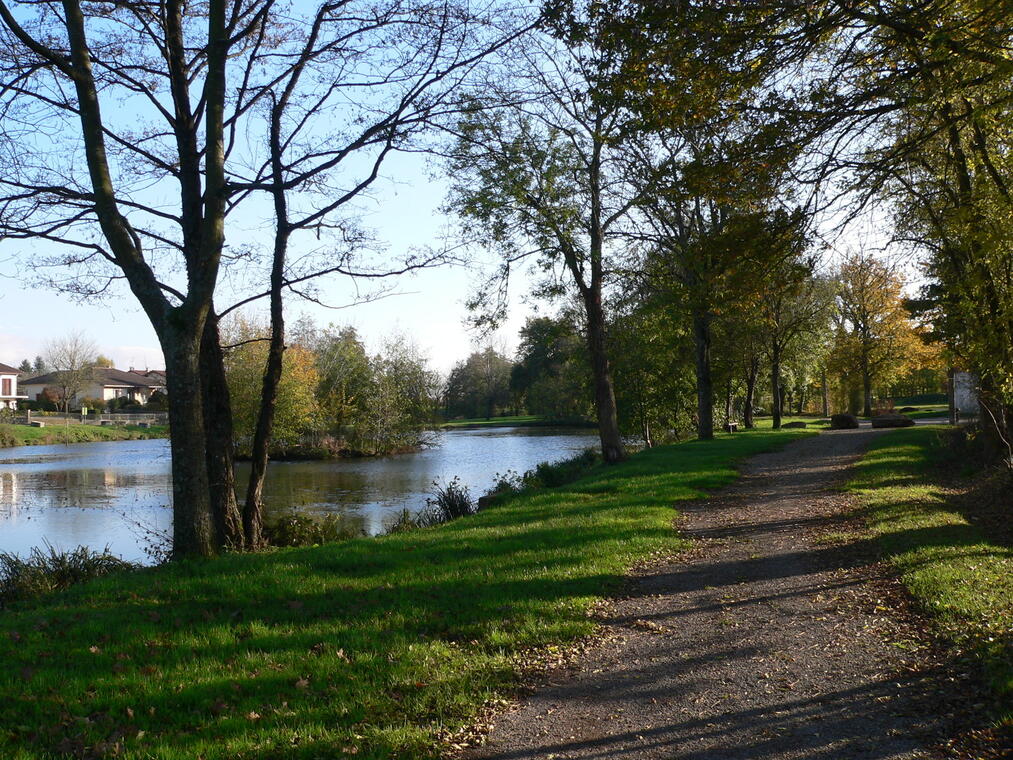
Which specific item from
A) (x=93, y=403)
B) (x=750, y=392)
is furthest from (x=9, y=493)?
(x=93, y=403)

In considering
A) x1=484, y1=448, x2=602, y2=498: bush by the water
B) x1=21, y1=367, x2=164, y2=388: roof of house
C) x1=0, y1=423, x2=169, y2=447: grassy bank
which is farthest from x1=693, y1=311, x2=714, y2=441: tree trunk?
x1=21, y1=367, x2=164, y2=388: roof of house

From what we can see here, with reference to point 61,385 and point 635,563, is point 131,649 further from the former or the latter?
point 61,385

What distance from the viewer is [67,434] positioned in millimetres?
53750

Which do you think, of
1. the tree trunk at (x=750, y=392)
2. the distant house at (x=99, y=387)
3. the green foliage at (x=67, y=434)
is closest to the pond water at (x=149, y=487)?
the green foliage at (x=67, y=434)

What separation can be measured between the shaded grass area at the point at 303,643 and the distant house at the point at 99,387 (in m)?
77.0

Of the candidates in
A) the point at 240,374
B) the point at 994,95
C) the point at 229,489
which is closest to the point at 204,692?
the point at 229,489

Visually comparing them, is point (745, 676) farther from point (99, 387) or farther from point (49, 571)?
point (99, 387)

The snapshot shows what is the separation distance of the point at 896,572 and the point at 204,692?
6.50 meters

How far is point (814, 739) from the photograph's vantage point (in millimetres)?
4117

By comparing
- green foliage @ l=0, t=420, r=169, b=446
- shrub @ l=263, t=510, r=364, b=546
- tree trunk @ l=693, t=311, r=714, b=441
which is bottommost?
shrub @ l=263, t=510, r=364, b=546

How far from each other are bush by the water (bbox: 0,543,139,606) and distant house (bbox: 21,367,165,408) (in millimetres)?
72562

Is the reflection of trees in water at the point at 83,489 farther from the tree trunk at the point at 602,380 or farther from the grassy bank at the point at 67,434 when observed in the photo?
the grassy bank at the point at 67,434

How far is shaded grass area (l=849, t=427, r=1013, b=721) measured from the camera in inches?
208

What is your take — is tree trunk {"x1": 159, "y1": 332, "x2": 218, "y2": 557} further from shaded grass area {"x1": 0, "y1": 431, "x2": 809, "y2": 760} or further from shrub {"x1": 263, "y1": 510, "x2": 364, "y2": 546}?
shrub {"x1": 263, "y1": 510, "x2": 364, "y2": 546}
